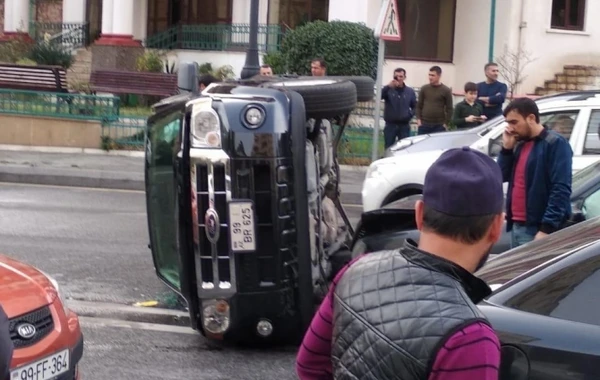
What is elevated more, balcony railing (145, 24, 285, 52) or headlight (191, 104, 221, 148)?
balcony railing (145, 24, 285, 52)

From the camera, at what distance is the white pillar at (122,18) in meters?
27.2

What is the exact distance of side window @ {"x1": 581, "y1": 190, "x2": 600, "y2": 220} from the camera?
24.4 feet

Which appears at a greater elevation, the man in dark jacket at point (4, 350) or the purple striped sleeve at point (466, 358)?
the purple striped sleeve at point (466, 358)

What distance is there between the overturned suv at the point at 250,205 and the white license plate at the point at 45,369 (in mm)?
1547

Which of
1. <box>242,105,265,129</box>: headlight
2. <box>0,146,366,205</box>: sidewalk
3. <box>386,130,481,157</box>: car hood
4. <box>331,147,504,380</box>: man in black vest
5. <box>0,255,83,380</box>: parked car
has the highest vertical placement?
<box>242,105,265,129</box>: headlight

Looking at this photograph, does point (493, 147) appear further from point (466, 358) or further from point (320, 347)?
point (466, 358)

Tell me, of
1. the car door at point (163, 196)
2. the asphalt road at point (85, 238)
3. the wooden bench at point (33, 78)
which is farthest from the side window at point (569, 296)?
the wooden bench at point (33, 78)

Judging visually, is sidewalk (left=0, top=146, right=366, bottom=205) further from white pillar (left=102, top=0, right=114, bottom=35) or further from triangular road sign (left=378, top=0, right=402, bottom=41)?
white pillar (left=102, top=0, right=114, bottom=35)

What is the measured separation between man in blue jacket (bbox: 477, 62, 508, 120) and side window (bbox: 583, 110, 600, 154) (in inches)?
183

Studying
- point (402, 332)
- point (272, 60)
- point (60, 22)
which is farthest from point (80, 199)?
point (60, 22)

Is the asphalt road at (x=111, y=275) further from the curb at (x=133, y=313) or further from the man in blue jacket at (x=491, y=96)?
the man in blue jacket at (x=491, y=96)

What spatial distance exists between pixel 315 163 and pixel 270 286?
0.87 metres

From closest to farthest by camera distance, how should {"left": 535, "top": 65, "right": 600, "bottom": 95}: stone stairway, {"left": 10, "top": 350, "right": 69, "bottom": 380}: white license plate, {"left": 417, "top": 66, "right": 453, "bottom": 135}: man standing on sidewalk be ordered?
{"left": 10, "top": 350, "right": 69, "bottom": 380}: white license plate
{"left": 417, "top": 66, "right": 453, "bottom": 135}: man standing on sidewalk
{"left": 535, "top": 65, "right": 600, "bottom": 95}: stone stairway

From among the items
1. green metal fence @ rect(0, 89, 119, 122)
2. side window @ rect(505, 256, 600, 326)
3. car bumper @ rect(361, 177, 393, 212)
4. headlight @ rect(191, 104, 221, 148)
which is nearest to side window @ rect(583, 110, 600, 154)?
car bumper @ rect(361, 177, 393, 212)
